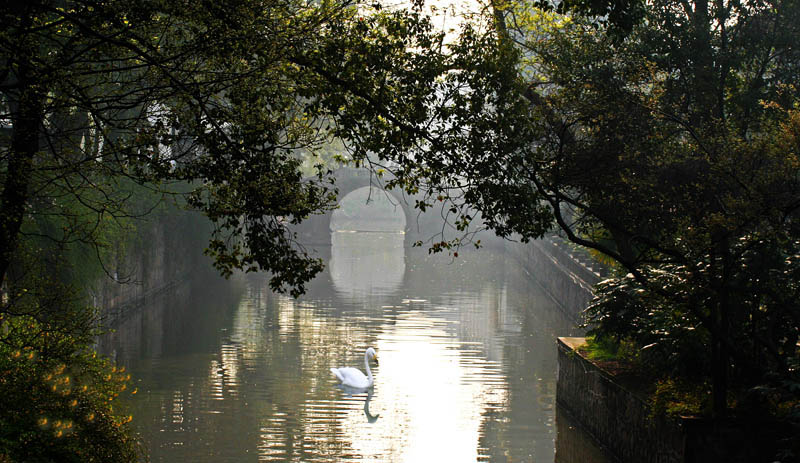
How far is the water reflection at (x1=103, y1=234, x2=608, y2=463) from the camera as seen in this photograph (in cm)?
1143

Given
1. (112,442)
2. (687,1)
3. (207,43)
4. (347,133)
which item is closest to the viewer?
(207,43)

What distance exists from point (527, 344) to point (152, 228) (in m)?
11.3

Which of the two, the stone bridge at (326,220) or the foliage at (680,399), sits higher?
the stone bridge at (326,220)

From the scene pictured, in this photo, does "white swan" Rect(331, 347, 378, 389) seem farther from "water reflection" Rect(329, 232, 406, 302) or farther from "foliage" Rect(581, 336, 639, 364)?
"water reflection" Rect(329, 232, 406, 302)

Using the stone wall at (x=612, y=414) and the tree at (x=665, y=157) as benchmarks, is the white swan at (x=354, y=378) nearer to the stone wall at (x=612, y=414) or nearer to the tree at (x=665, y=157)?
the stone wall at (x=612, y=414)

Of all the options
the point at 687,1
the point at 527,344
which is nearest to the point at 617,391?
the point at 687,1

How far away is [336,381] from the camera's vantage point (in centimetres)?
1493

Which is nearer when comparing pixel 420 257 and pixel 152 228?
pixel 152 228

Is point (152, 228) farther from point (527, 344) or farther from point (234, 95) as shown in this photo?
point (234, 95)

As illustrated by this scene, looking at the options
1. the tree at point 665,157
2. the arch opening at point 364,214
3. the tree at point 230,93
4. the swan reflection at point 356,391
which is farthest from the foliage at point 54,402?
the arch opening at point 364,214

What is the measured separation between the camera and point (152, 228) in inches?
967

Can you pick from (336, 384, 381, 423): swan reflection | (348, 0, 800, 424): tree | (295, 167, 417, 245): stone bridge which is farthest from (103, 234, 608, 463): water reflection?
(295, 167, 417, 245): stone bridge

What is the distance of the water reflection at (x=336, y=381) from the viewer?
11430 millimetres

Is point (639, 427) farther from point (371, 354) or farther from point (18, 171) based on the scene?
point (371, 354)
